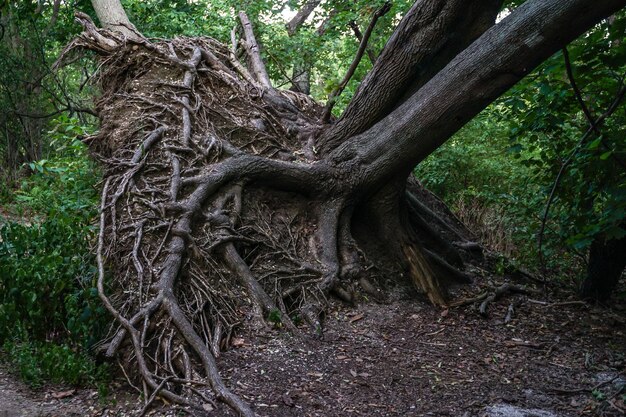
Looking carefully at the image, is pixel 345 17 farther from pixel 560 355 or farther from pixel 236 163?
pixel 560 355

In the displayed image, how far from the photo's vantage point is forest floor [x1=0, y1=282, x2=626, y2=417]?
169 inches

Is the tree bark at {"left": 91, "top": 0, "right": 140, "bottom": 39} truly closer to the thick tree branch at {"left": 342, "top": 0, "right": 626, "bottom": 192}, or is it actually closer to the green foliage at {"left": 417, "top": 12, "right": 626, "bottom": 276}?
the thick tree branch at {"left": 342, "top": 0, "right": 626, "bottom": 192}

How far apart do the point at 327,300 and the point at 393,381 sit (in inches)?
47.6

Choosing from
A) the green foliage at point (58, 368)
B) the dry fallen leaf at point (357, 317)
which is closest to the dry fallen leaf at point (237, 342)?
the green foliage at point (58, 368)

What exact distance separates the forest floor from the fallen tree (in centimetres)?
28

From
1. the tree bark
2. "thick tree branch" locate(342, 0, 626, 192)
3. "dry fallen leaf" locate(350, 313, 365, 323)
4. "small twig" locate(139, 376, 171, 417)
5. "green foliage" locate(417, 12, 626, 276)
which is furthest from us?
the tree bark

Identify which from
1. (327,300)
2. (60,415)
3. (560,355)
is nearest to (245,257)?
(327,300)

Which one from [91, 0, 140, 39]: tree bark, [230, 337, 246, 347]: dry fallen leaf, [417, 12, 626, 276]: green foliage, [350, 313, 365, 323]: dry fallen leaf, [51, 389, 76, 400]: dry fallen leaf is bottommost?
[51, 389, 76, 400]: dry fallen leaf

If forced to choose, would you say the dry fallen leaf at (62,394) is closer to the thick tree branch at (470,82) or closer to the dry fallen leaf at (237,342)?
the dry fallen leaf at (237,342)

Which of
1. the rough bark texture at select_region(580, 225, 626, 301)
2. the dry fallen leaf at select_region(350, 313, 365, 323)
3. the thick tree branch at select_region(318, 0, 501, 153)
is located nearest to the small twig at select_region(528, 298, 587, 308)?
the rough bark texture at select_region(580, 225, 626, 301)

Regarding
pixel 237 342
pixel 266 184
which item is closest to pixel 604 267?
pixel 266 184

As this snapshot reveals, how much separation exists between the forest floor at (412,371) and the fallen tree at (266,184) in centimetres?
28

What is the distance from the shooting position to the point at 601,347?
6113mm

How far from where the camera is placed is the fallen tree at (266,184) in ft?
16.2
